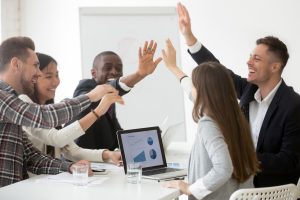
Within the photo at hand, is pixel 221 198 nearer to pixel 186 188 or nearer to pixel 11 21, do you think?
pixel 186 188

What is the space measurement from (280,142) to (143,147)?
76 cm

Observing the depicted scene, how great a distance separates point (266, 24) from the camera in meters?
3.95

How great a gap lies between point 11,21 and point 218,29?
2.22 metres

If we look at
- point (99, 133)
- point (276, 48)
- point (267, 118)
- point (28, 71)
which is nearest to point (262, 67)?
point (276, 48)

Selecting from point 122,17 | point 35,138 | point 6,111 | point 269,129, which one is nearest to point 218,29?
point 122,17

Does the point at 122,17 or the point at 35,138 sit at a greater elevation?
the point at 122,17

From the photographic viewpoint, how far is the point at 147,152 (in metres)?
2.24

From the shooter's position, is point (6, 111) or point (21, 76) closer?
point (6, 111)

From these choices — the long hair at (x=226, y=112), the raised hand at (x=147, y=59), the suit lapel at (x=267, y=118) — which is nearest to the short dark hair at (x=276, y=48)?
the suit lapel at (x=267, y=118)

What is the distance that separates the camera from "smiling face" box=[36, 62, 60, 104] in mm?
2596

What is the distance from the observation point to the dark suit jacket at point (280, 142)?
2.21m

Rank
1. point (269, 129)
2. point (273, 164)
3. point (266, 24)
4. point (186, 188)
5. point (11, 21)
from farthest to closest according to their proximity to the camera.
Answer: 1. point (11, 21)
2. point (266, 24)
3. point (269, 129)
4. point (273, 164)
5. point (186, 188)

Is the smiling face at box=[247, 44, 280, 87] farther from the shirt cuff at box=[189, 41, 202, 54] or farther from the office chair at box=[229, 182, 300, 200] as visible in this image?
the office chair at box=[229, 182, 300, 200]

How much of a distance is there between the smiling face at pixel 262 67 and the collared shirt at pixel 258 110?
0.07 meters
